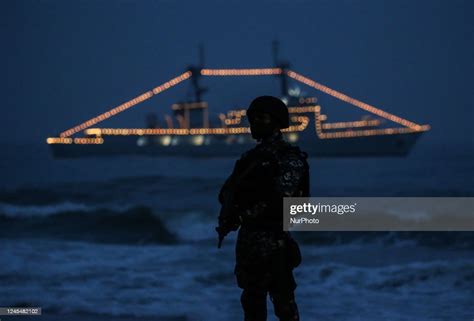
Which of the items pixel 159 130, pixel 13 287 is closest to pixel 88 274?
pixel 13 287

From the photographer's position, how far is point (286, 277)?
2594 mm

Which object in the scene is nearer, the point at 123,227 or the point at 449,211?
the point at 123,227

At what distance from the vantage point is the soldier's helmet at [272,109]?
2594mm

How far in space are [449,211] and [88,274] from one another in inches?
466

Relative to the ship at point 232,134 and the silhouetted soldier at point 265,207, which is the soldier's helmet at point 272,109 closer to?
the silhouetted soldier at point 265,207

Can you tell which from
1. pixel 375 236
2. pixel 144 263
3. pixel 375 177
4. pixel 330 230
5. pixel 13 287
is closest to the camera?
pixel 13 287

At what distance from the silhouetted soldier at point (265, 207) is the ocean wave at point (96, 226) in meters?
10.5

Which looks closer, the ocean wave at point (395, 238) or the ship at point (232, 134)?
A: the ocean wave at point (395, 238)

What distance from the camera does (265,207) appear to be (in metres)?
2.53

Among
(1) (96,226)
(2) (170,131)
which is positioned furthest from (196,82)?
(1) (96,226)

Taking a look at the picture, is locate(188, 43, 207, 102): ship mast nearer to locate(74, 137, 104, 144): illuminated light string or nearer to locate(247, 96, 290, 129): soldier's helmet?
locate(74, 137, 104, 144): illuminated light string

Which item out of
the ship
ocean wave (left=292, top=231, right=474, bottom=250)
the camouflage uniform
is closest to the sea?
ocean wave (left=292, top=231, right=474, bottom=250)

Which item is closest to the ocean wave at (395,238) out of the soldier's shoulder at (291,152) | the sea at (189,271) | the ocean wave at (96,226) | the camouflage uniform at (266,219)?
the sea at (189,271)

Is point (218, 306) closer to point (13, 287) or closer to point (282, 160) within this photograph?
point (13, 287)
